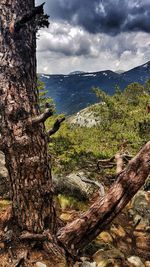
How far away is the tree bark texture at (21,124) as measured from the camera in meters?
3.70

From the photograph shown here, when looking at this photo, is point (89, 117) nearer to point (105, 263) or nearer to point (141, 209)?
point (141, 209)

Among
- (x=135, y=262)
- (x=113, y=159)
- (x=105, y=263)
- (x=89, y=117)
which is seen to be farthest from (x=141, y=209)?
(x=89, y=117)

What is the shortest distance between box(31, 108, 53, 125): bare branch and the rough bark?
156 cm

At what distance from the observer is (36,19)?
4.01 metres

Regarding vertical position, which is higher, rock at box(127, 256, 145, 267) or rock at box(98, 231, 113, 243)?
rock at box(127, 256, 145, 267)

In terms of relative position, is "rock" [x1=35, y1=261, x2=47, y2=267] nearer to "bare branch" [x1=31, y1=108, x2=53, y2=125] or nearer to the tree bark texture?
the tree bark texture

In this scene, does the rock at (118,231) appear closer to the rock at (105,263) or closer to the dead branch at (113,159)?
the dead branch at (113,159)

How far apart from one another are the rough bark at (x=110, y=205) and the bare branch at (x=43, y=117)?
156cm

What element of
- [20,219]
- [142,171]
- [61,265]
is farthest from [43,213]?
[142,171]

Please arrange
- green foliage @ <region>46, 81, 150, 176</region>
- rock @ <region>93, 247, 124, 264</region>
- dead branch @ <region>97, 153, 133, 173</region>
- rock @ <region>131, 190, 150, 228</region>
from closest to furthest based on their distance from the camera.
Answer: rock @ <region>93, 247, 124, 264</region>, dead branch @ <region>97, 153, 133, 173</region>, rock @ <region>131, 190, 150, 228</region>, green foliage @ <region>46, 81, 150, 176</region>

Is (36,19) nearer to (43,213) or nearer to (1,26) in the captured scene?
(1,26)

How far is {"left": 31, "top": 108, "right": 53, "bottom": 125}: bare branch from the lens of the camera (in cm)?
342

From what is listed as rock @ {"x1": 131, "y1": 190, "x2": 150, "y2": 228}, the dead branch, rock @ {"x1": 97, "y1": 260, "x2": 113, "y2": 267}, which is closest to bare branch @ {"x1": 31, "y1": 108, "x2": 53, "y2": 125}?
the dead branch

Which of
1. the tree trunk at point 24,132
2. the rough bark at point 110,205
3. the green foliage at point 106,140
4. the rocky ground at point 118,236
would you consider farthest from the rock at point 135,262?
the green foliage at point 106,140
